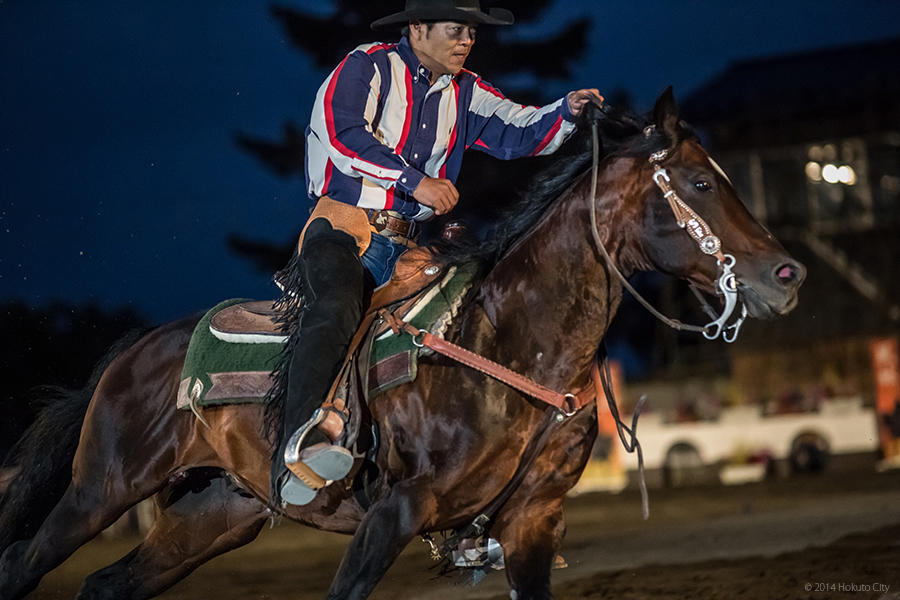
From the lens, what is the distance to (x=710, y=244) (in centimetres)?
393

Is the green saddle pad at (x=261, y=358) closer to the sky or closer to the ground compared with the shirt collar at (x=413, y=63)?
closer to the ground

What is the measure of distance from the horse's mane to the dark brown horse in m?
0.02

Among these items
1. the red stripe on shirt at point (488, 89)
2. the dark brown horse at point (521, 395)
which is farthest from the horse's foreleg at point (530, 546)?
the red stripe on shirt at point (488, 89)

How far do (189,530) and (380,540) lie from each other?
171cm

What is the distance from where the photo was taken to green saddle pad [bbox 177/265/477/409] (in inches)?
167

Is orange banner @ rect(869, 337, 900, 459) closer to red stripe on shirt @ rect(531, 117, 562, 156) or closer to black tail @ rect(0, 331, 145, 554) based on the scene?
red stripe on shirt @ rect(531, 117, 562, 156)

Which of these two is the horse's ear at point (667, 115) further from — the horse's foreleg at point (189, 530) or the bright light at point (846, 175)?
the bright light at point (846, 175)

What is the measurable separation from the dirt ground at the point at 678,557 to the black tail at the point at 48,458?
76.8 inches

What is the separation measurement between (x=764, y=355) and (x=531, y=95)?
991 cm

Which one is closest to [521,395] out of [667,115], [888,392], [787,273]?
[787,273]

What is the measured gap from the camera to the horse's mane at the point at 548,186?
4.35 m

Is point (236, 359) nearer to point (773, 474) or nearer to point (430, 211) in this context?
point (430, 211)

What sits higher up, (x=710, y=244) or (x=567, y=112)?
(x=567, y=112)

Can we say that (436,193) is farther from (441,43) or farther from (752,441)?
(752,441)
